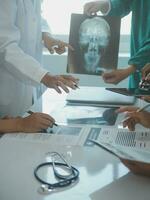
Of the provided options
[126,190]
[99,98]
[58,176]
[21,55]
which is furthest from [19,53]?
[126,190]

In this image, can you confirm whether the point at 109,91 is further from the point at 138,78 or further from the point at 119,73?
the point at 138,78

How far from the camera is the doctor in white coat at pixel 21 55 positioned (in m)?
1.29

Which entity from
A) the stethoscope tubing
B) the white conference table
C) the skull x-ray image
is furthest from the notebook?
the stethoscope tubing

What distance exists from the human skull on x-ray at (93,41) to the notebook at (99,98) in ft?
0.35

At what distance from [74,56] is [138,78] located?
1.36 ft

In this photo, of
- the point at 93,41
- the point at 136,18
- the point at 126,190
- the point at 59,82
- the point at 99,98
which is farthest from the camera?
the point at 136,18

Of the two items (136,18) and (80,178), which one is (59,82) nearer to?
(80,178)

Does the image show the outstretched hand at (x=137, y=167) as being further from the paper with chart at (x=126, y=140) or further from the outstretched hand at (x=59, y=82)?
the outstretched hand at (x=59, y=82)

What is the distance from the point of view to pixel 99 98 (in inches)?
61.3

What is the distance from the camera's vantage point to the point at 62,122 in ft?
4.21

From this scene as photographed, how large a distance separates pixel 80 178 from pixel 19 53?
0.63 m

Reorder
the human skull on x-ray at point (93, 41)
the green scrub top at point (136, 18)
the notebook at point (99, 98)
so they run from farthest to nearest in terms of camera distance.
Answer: the green scrub top at point (136, 18)
the human skull on x-ray at point (93, 41)
the notebook at point (99, 98)

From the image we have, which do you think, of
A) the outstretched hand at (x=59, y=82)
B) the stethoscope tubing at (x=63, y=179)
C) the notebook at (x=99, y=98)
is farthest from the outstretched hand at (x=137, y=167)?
the notebook at (x=99, y=98)

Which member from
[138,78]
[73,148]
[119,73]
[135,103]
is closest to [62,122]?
[73,148]
